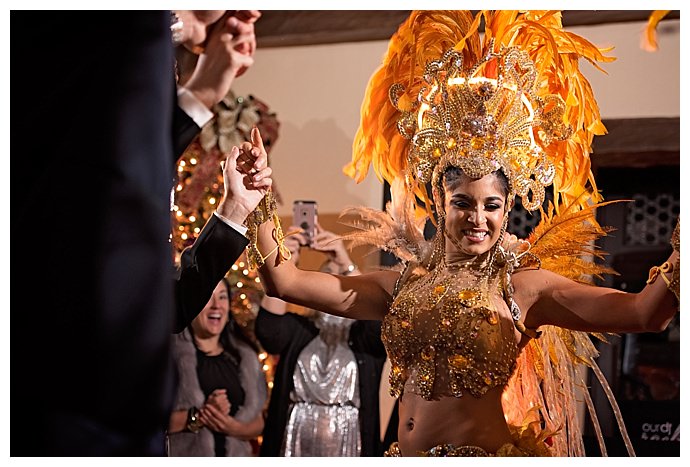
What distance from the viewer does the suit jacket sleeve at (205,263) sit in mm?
2074

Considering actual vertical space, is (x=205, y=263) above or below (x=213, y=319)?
below

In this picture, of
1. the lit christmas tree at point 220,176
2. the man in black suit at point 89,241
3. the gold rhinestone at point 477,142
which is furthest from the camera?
the lit christmas tree at point 220,176

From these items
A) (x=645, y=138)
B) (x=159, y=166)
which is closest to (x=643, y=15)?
(x=645, y=138)

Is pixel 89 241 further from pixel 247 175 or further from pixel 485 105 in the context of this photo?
pixel 485 105

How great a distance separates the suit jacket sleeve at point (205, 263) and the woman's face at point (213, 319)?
204 cm

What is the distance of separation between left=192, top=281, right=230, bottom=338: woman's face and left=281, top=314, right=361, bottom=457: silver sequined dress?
1.23 feet

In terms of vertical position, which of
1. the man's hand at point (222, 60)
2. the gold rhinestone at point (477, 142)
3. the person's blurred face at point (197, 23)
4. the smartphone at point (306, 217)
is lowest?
the man's hand at point (222, 60)

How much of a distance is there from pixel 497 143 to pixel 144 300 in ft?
6.80

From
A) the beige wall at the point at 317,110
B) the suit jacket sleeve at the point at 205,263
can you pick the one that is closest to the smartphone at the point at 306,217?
the beige wall at the point at 317,110

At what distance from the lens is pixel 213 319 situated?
424 cm

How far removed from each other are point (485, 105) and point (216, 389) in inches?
76.9

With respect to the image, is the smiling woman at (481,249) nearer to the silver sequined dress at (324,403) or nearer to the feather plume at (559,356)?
the feather plume at (559,356)

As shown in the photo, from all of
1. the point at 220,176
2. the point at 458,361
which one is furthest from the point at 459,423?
the point at 220,176

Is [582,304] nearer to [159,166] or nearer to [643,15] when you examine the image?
[159,166]
